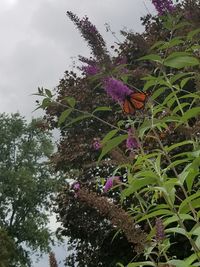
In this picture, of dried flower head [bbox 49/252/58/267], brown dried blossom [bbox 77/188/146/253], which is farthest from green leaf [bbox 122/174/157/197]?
dried flower head [bbox 49/252/58/267]

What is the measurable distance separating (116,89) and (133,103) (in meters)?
0.10

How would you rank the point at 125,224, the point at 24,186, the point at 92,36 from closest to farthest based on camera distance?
1. the point at 125,224
2. the point at 92,36
3. the point at 24,186

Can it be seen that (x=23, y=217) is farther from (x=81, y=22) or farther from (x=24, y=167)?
(x=81, y=22)

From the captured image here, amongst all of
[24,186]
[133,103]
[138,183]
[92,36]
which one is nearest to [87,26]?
[92,36]

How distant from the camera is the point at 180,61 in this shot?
203 cm

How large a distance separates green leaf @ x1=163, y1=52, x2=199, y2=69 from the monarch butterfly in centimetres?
21

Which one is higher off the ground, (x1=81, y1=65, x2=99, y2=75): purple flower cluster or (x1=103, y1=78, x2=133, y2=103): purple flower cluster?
(x1=81, y1=65, x2=99, y2=75): purple flower cluster

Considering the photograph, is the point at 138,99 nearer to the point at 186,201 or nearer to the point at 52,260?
the point at 186,201

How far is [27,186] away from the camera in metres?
31.6

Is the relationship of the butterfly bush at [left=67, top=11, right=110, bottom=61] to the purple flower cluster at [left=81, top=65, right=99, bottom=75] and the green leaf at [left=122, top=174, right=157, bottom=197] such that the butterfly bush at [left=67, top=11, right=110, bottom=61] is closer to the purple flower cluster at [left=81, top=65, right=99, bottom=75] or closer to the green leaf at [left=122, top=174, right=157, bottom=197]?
the purple flower cluster at [left=81, top=65, right=99, bottom=75]

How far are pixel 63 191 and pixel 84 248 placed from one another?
52.4 inches

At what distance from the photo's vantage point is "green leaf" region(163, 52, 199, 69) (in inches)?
79.3

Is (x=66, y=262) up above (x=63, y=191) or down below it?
below

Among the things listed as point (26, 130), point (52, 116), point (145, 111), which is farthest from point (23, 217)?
point (145, 111)
